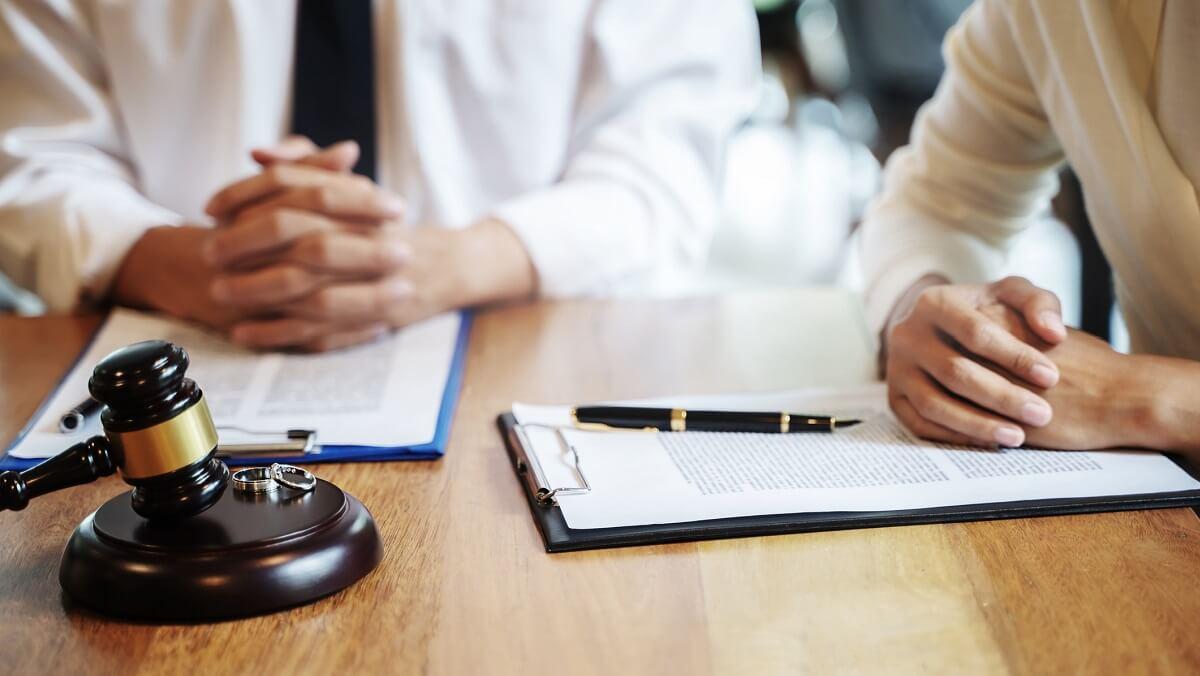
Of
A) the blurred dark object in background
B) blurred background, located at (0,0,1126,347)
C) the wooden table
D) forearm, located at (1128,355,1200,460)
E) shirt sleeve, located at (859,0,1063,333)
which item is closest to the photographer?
the wooden table

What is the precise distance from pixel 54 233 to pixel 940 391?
0.91m

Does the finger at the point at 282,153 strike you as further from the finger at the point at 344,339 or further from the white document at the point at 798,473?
the white document at the point at 798,473

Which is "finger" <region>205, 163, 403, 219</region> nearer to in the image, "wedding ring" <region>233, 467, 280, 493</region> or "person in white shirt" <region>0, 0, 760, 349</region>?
"person in white shirt" <region>0, 0, 760, 349</region>

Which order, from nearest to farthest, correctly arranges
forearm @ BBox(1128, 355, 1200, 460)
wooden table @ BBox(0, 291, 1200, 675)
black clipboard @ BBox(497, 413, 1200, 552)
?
wooden table @ BBox(0, 291, 1200, 675), black clipboard @ BBox(497, 413, 1200, 552), forearm @ BBox(1128, 355, 1200, 460)

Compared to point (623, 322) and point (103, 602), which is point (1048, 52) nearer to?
point (623, 322)

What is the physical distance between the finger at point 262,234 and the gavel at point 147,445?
1.52 ft

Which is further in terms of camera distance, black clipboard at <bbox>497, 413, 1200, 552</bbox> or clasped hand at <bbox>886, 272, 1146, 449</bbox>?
clasped hand at <bbox>886, 272, 1146, 449</bbox>

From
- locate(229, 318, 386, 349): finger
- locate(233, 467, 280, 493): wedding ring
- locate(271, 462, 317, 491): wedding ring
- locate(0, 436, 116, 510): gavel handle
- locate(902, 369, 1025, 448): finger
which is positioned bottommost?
locate(229, 318, 386, 349): finger


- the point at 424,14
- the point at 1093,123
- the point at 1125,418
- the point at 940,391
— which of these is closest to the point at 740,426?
the point at 940,391

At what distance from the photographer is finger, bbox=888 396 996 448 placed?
773 millimetres

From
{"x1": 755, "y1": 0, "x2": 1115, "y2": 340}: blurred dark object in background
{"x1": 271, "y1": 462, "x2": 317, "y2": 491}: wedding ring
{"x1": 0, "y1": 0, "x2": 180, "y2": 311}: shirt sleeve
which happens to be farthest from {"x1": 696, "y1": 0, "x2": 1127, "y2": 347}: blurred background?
{"x1": 271, "y1": 462, "x2": 317, "y2": 491}: wedding ring

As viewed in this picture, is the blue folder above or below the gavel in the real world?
below

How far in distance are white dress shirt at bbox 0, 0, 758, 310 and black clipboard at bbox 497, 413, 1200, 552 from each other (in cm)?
59

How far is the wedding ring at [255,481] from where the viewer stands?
61cm
